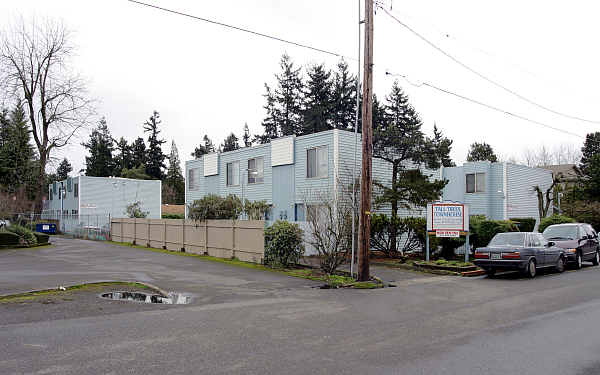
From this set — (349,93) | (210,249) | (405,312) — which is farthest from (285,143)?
(349,93)

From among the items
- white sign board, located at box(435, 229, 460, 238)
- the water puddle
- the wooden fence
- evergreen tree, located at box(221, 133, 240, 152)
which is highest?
evergreen tree, located at box(221, 133, 240, 152)

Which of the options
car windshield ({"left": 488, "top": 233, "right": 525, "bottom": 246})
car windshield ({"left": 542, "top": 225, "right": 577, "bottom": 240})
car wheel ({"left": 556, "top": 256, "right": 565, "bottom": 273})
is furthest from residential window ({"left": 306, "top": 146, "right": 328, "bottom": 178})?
car wheel ({"left": 556, "top": 256, "right": 565, "bottom": 273})

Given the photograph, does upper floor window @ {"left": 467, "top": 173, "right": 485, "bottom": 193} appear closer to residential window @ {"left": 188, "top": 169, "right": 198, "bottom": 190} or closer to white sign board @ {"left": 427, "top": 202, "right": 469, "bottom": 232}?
white sign board @ {"left": 427, "top": 202, "right": 469, "bottom": 232}

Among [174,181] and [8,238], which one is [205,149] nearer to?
[174,181]

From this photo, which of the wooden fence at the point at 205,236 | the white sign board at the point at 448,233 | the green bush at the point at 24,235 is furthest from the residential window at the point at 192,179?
the white sign board at the point at 448,233

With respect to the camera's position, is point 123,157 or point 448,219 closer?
point 448,219

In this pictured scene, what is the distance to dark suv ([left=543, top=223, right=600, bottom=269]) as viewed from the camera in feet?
61.1

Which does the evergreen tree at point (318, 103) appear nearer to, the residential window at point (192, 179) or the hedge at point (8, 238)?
the residential window at point (192, 179)

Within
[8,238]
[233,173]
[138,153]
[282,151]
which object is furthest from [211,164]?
[138,153]

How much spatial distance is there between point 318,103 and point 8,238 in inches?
1332

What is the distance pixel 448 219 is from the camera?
18.1 meters

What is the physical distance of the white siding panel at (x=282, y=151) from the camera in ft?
83.2

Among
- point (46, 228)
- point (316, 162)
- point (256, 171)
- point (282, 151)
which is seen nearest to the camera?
point (316, 162)

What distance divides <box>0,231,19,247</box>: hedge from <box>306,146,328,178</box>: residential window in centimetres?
1779
